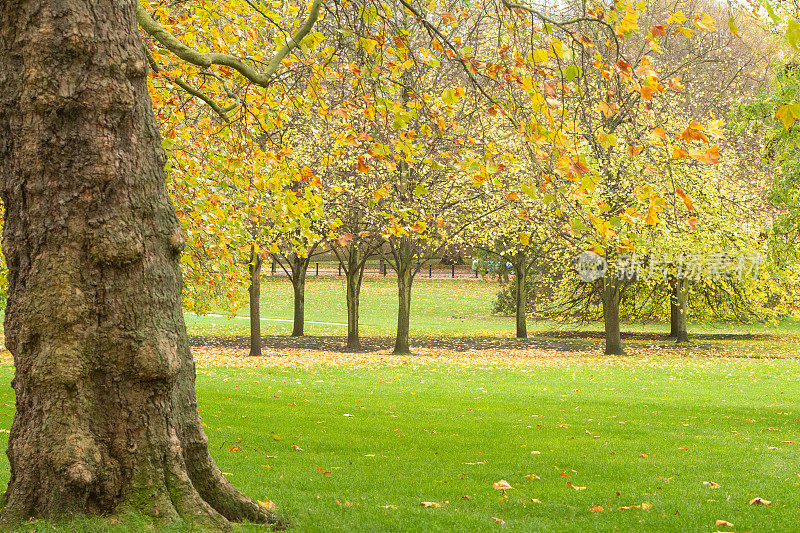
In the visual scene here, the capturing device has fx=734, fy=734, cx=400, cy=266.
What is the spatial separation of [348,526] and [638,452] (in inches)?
197

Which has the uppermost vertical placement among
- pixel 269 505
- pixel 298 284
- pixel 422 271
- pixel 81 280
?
pixel 422 271

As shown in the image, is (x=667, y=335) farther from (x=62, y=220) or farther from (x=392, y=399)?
(x=62, y=220)

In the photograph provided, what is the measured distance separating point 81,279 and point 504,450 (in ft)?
19.0

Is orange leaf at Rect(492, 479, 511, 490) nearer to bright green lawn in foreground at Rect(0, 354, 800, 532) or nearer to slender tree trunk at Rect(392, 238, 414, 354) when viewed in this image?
bright green lawn in foreground at Rect(0, 354, 800, 532)

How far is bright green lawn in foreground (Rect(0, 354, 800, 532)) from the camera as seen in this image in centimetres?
584

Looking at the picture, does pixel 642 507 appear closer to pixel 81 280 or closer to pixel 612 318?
pixel 81 280

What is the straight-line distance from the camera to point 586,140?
2169 cm

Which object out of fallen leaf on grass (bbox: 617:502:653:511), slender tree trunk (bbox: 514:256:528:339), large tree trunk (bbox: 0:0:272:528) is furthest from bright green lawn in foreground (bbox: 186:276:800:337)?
large tree trunk (bbox: 0:0:272:528)

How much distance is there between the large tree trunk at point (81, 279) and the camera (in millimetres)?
4227

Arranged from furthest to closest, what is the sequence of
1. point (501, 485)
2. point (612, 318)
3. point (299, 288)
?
point (299, 288), point (612, 318), point (501, 485)

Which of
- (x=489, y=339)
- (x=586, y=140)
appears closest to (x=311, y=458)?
(x=586, y=140)

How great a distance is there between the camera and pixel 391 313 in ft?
147

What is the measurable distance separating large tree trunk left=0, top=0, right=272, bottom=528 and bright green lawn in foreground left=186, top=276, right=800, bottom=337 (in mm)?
28279

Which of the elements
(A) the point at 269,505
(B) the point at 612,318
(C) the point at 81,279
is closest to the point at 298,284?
(B) the point at 612,318
